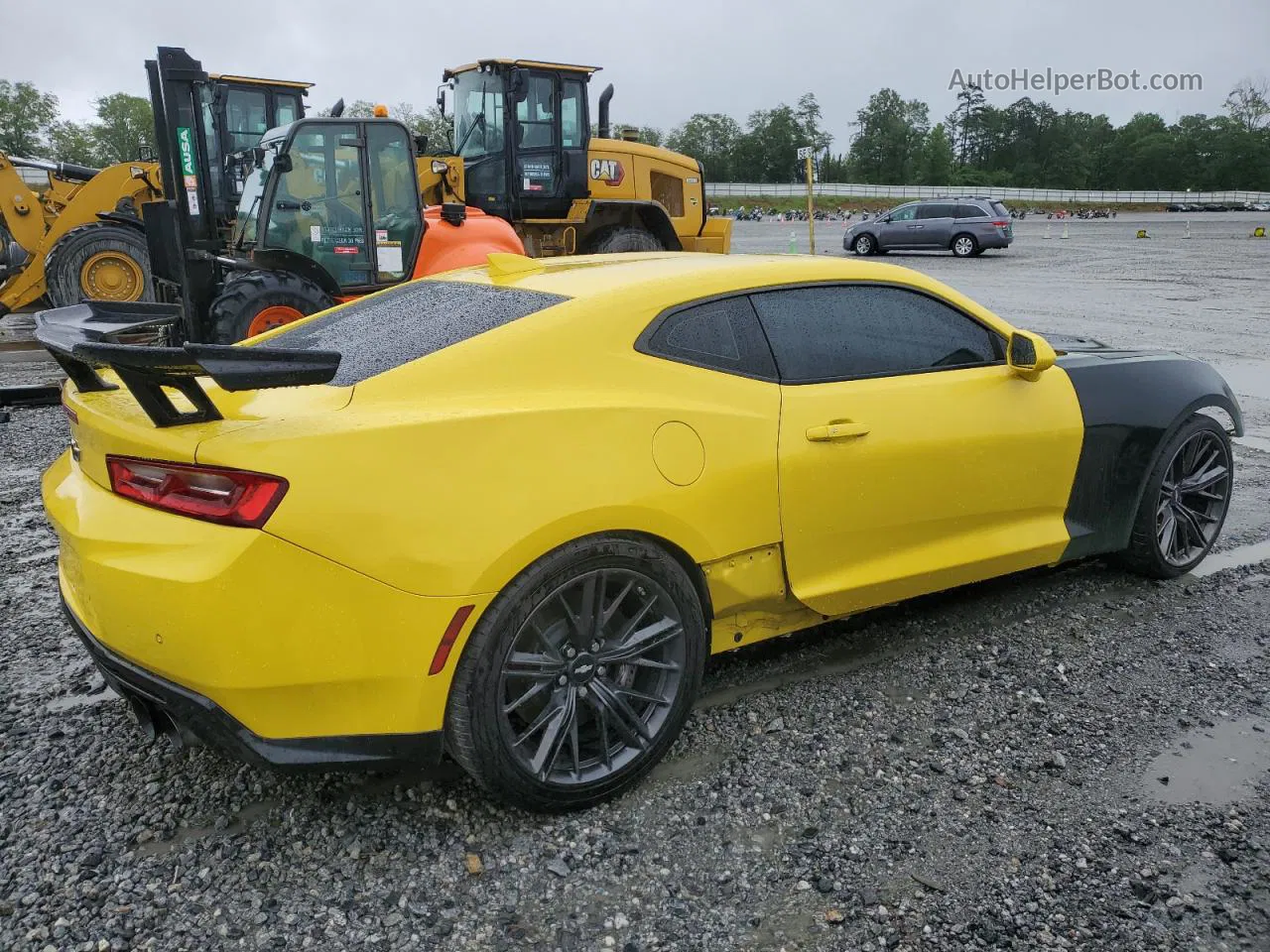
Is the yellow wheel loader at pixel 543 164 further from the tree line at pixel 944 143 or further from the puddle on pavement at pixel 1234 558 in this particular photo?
the tree line at pixel 944 143

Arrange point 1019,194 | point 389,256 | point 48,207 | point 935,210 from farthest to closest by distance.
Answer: point 1019,194
point 935,210
point 48,207
point 389,256

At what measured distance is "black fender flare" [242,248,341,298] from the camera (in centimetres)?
843

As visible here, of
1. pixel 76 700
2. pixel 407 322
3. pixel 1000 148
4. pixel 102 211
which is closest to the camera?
pixel 407 322

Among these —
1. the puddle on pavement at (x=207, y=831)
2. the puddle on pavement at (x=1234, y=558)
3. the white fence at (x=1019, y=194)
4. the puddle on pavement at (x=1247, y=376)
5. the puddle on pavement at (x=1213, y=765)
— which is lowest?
the puddle on pavement at (x=1213, y=765)

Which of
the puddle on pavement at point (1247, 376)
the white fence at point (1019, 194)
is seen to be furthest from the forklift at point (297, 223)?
the white fence at point (1019, 194)

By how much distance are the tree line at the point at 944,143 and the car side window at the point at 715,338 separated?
85.8 m

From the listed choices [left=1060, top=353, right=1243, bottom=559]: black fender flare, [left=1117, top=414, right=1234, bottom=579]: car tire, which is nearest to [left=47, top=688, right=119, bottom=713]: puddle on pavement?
[left=1060, top=353, right=1243, bottom=559]: black fender flare

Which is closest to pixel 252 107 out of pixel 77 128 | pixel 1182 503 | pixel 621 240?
pixel 621 240

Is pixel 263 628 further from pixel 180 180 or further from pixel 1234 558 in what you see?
pixel 180 180

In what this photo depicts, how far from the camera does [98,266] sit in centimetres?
1211

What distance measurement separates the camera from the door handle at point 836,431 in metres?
3.17

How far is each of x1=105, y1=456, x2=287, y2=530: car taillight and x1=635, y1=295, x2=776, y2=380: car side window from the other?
1.14m

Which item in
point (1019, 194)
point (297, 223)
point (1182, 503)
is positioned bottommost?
point (1182, 503)

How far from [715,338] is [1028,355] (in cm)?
136
